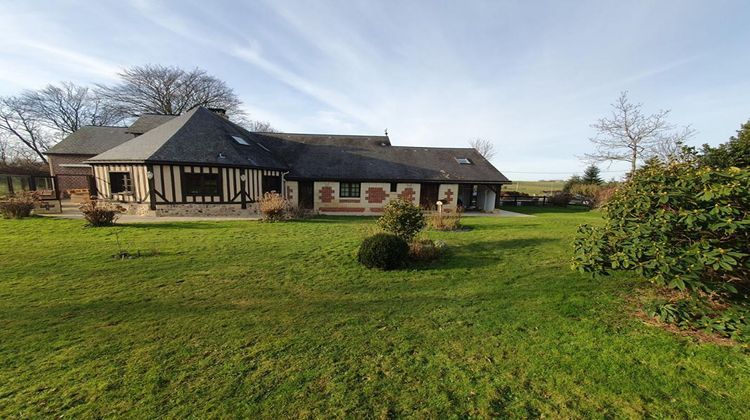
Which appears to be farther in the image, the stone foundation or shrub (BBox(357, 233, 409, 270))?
the stone foundation

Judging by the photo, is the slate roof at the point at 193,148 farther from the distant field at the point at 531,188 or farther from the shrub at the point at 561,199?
the distant field at the point at 531,188

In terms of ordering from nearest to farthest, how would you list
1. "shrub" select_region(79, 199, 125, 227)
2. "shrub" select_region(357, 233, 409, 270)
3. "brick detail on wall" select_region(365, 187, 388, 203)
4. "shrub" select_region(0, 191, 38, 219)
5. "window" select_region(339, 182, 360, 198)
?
"shrub" select_region(357, 233, 409, 270)
"shrub" select_region(79, 199, 125, 227)
"shrub" select_region(0, 191, 38, 219)
"window" select_region(339, 182, 360, 198)
"brick detail on wall" select_region(365, 187, 388, 203)

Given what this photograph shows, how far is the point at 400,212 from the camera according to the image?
6891 mm

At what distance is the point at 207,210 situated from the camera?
13789 millimetres

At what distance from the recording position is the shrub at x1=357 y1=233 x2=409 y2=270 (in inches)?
237

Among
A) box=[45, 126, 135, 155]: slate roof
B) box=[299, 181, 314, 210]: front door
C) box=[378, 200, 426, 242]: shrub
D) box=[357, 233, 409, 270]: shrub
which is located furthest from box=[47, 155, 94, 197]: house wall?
box=[357, 233, 409, 270]: shrub

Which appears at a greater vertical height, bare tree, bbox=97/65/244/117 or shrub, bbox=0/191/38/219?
bare tree, bbox=97/65/244/117

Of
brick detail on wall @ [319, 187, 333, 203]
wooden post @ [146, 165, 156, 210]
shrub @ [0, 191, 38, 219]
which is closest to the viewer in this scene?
shrub @ [0, 191, 38, 219]

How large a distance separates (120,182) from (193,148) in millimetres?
3977

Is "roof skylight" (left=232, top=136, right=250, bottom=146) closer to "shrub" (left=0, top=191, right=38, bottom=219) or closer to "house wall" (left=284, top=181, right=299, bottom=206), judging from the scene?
"house wall" (left=284, top=181, right=299, bottom=206)

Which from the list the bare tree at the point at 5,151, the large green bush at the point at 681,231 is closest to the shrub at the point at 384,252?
the large green bush at the point at 681,231

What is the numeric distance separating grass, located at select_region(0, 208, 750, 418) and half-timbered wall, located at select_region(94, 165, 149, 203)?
796 centimetres

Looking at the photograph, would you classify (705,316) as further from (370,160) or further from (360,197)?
(370,160)

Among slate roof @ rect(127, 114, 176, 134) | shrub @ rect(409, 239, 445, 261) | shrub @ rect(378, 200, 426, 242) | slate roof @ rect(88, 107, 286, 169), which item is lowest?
shrub @ rect(409, 239, 445, 261)
